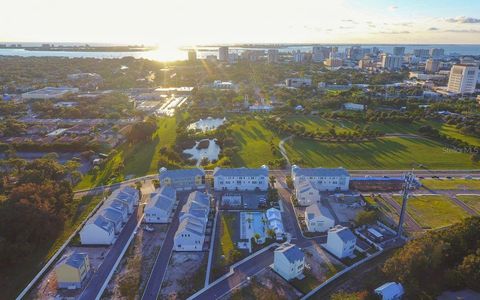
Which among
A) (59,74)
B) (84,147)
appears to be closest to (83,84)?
(59,74)

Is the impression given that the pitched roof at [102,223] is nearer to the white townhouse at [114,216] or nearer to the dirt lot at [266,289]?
the white townhouse at [114,216]

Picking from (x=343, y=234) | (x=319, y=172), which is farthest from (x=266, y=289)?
(x=319, y=172)

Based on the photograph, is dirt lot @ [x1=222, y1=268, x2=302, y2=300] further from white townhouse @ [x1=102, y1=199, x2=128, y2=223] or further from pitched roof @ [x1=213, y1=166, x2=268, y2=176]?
pitched roof @ [x1=213, y1=166, x2=268, y2=176]

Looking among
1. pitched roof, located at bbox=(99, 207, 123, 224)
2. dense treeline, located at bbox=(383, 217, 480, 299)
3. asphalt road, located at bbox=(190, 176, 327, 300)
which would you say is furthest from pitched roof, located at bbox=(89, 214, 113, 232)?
dense treeline, located at bbox=(383, 217, 480, 299)

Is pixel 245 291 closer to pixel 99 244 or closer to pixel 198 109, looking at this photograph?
pixel 99 244

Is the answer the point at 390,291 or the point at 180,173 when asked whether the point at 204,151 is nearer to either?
the point at 180,173

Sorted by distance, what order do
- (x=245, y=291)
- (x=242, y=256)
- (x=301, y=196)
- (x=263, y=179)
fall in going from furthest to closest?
(x=263, y=179) < (x=301, y=196) < (x=242, y=256) < (x=245, y=291)
